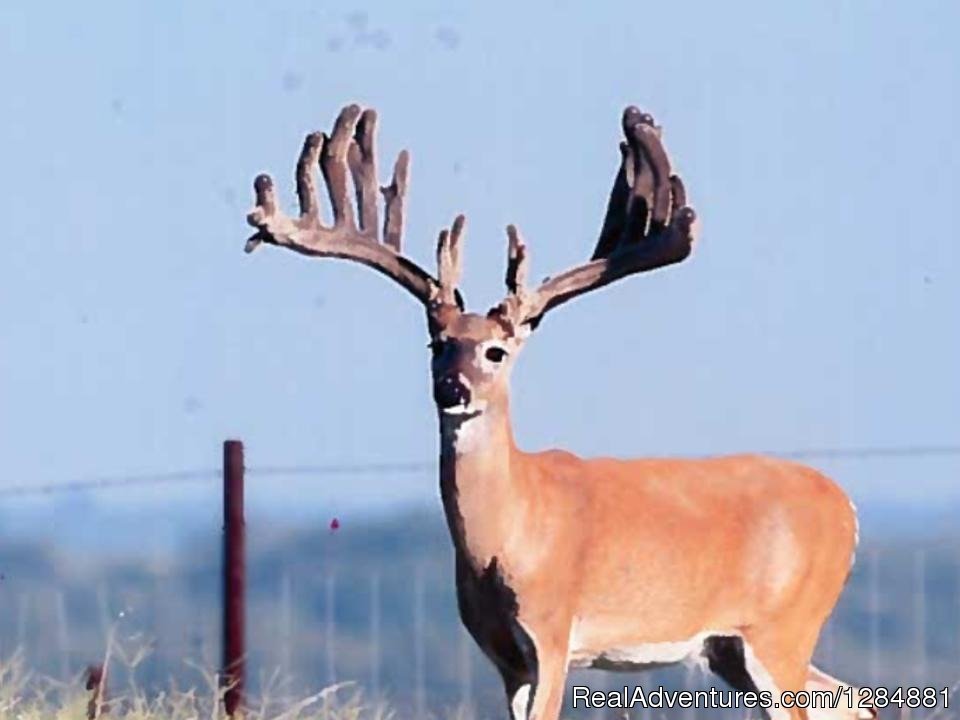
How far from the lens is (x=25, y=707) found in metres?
9.05

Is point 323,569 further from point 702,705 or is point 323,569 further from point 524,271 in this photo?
point 524,271

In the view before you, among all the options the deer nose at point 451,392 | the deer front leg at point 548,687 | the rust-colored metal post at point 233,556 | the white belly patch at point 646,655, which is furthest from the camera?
Result: the rust-colored metal post at point 233,556

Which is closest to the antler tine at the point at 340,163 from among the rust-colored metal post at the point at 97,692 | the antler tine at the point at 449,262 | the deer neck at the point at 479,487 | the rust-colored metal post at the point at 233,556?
the antler tine at the point at 449,262

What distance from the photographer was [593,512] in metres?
8.38

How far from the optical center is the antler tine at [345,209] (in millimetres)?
8375

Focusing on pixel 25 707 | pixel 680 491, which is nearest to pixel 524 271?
pixel 680 491

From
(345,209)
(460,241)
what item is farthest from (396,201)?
(460,241)

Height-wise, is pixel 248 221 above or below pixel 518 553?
above

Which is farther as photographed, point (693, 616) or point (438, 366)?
point (693, 616)

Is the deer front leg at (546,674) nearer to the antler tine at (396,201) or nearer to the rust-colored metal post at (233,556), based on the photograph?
the antler tine at (396,201)

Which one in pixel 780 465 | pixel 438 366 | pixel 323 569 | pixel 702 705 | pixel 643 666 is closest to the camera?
pixel 438 366

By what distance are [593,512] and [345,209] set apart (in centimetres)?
116

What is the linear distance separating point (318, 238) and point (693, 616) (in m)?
1.56

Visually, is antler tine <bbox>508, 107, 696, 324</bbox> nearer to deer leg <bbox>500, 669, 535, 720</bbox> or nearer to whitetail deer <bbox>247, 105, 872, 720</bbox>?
whitetail deer <bbox>247, 105, 872, 720</bbox>
